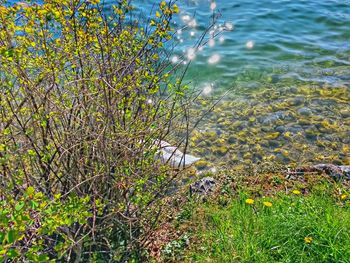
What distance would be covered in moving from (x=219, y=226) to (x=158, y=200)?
721 millimetres

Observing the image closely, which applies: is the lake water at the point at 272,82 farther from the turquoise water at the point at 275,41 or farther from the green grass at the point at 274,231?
the green grass at the point at 274,231

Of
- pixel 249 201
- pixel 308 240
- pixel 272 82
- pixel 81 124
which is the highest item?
pixel 81 124

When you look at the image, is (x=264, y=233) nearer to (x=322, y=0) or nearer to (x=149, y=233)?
(x=149, y=233)

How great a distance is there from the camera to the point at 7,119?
286 centimetres

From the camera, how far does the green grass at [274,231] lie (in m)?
3.43

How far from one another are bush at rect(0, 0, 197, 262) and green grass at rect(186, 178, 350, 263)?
0.63m

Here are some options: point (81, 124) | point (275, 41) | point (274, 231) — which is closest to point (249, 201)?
point (274, 231)

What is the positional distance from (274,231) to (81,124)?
1.95 meters

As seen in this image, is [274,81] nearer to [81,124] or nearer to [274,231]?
[274,231]

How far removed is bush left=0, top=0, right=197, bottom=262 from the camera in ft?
9.14

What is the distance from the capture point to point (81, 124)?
9.86 feet

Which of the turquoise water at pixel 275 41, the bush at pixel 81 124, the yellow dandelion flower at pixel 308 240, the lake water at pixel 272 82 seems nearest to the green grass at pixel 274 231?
the yellow dandelion flower at pixel 308 240

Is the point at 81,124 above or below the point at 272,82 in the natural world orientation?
above

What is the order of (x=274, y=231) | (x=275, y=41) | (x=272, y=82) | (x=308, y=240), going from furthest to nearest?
(x=275, y=41), (x=272, y=82), (x=274, y=231), (x=308, y=240)
